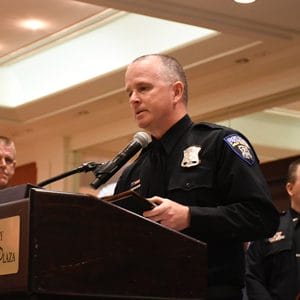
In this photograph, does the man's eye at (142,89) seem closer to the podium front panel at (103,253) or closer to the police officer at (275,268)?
the podium front panel at (103,253)

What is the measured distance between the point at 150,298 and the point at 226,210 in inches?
16.7

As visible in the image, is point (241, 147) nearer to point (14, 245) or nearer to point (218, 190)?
point (218, 190)

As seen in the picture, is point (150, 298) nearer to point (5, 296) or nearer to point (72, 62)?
point (5, 296)

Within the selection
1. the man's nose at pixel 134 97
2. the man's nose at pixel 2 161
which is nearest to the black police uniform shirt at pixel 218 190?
the man's nose at pixel 134 97

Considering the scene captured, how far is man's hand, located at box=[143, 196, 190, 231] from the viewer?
1.88 meters

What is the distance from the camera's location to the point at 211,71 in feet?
24.4

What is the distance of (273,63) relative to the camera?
716 centimetres

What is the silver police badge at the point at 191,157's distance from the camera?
7.03ft

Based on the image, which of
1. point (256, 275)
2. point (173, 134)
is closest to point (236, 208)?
point (173, 134)

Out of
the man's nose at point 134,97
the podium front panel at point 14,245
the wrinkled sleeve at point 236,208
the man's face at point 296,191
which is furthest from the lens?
the man's face at point 296,191

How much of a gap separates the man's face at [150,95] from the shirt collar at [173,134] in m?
0.02

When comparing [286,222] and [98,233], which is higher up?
[286,222]

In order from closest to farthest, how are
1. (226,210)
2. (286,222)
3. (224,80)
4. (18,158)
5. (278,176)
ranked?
(226,210) < (286,222) < (224,80) < (278,176) < (18,158)

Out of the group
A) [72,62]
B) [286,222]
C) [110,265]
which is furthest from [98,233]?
[72,62]
